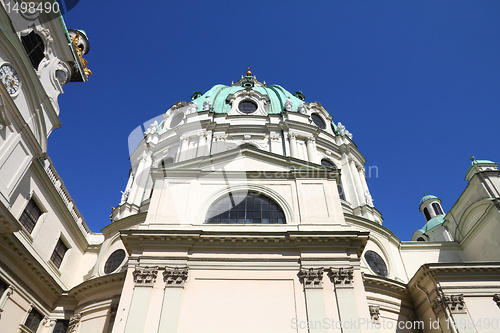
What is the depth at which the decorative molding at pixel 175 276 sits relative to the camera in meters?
13.7

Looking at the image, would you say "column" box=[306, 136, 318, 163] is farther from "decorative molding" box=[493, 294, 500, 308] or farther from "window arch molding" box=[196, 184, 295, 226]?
"decorative molding" box=[493, 294, 500, 308]

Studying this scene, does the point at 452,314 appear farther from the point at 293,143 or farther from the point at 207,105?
the point at 207,105

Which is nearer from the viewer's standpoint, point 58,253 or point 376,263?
point 58,253

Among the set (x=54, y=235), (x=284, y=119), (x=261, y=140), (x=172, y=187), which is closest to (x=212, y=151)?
(x=261, y=140)

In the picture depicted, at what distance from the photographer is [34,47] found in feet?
62.2

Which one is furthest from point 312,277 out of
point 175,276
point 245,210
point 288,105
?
point 288,105

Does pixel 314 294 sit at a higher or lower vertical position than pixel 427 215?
lower

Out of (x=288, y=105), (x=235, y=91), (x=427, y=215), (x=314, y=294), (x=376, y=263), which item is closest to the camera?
(x=314, y=294)

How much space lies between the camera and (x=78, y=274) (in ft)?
73.2

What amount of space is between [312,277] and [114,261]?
515 inches

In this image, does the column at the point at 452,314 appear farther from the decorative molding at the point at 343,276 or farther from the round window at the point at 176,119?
the round window at the point at 176,119

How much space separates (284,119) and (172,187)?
14.9 m

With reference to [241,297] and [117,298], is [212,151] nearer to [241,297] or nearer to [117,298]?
[117,298]

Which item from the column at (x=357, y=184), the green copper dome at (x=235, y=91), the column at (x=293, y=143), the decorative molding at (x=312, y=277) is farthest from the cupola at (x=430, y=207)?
the decorative molding at (x=312, y=277)
